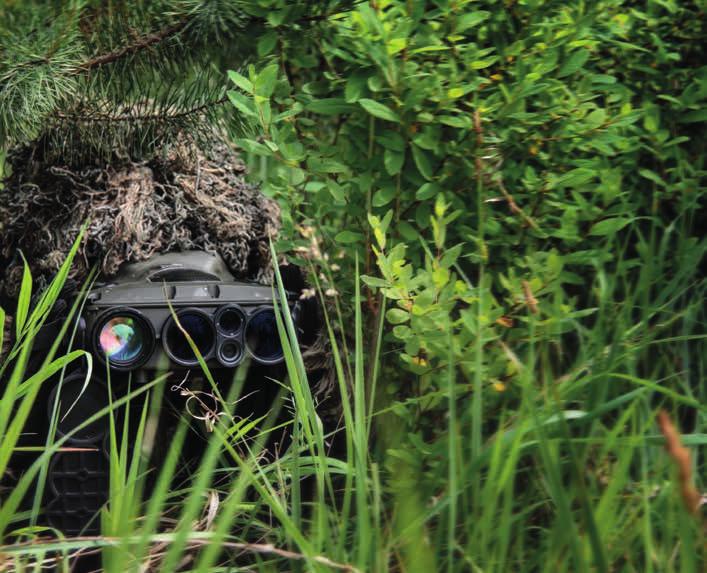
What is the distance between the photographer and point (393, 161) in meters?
1.78

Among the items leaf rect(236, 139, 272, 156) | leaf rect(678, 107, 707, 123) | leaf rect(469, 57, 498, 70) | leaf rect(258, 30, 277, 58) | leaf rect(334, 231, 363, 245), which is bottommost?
leaf rect(334, 231, 363, 245)

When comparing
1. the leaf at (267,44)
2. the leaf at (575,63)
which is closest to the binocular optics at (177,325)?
the leaf at (267,44)

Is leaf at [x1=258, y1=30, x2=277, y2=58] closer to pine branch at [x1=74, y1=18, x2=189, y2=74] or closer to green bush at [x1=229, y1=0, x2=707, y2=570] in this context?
green bush at [x1=229, y1=0, x2=707, y2=570]

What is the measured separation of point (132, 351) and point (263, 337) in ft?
0.89

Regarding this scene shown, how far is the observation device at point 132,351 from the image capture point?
1.74 meters

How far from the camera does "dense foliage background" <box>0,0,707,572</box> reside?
4.73 feet

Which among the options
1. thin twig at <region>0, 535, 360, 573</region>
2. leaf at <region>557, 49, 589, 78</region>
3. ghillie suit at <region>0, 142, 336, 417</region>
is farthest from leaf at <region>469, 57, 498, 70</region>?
thin twig at <region>0, 535, 360, 573</region>

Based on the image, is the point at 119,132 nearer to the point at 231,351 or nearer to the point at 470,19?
the point at 231,351

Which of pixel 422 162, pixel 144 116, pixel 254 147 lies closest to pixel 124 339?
pixel 254 147

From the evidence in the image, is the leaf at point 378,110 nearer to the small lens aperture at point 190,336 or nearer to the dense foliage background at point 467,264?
the dense foliage background at point 467,264

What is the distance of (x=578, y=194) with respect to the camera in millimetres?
1923

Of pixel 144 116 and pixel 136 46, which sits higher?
pixel 136 46

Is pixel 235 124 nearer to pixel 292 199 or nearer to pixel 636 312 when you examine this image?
pixel 292 199

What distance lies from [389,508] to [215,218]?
105 cm
